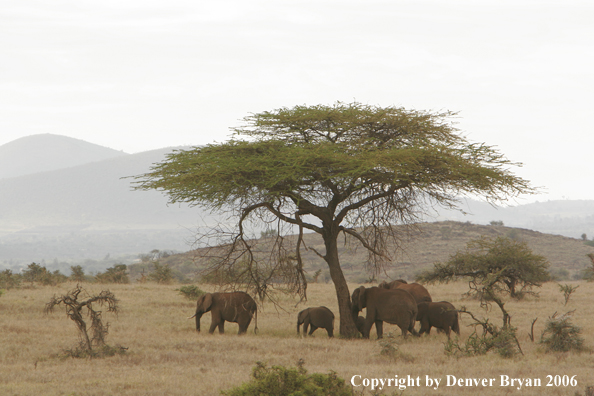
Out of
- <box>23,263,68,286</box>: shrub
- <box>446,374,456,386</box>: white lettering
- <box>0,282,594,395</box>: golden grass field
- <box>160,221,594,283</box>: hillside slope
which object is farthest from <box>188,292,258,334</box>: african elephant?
<box>160,221,594,283</box>: hillside slope

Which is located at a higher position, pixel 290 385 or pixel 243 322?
pixel 290 385

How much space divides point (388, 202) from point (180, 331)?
23.5 feet

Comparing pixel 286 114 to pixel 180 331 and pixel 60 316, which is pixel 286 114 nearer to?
pixel 180 331

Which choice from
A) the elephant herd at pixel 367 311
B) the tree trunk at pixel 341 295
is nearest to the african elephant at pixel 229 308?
the elephant herd at pixel 367 311

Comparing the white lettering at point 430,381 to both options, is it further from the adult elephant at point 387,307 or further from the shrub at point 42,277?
the shrub at point 42,277

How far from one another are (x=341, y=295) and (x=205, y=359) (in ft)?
17.9

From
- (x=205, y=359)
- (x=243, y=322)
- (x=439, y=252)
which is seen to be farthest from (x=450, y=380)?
(x=439, y=252)

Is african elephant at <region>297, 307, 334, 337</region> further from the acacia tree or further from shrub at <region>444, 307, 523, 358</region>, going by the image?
shrub at <region>444, 307, 523, 358</region>

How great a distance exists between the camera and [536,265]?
26.2 metres

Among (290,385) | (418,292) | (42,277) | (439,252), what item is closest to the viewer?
(290,385)

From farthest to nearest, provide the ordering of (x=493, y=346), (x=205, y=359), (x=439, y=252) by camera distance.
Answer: (x=439, y=252) → (x=493, y=346) → (x=205, y=359)

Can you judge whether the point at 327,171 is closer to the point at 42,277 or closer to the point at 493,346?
the point at 493,346

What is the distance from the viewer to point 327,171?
1520 cm

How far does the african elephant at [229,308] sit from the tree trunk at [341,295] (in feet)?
8.18
